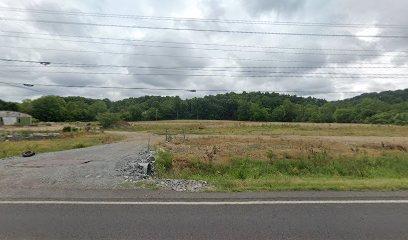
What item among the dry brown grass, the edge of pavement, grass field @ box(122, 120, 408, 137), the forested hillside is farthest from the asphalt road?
the forested hillside

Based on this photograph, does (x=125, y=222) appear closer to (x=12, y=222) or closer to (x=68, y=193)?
(x=12, y=222)

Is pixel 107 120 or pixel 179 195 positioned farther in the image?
pixel 107 120

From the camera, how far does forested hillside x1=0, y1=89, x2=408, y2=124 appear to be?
108m

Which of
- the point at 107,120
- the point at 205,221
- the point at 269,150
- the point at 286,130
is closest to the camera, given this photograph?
the point at 205,221

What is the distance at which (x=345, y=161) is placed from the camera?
12.5 m

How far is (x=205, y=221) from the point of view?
4738 mm

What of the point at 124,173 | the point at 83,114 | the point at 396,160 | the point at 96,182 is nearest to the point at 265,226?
the point at 96,182

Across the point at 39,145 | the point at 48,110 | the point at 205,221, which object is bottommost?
the point at 39,145

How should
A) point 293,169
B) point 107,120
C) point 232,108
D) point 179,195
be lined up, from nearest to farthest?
point 179,195
point 293,169
point 107,120
point 232,108

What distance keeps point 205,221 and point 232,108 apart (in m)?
132

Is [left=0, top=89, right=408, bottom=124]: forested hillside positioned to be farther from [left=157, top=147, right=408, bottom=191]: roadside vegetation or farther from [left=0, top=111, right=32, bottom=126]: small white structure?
[left=157, top=147, right=408, bottom=191]: roadside vegetation

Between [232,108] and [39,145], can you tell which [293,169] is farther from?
[232,108]

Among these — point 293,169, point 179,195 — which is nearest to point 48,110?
point 293,169

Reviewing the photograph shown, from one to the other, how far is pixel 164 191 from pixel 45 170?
5450mm
